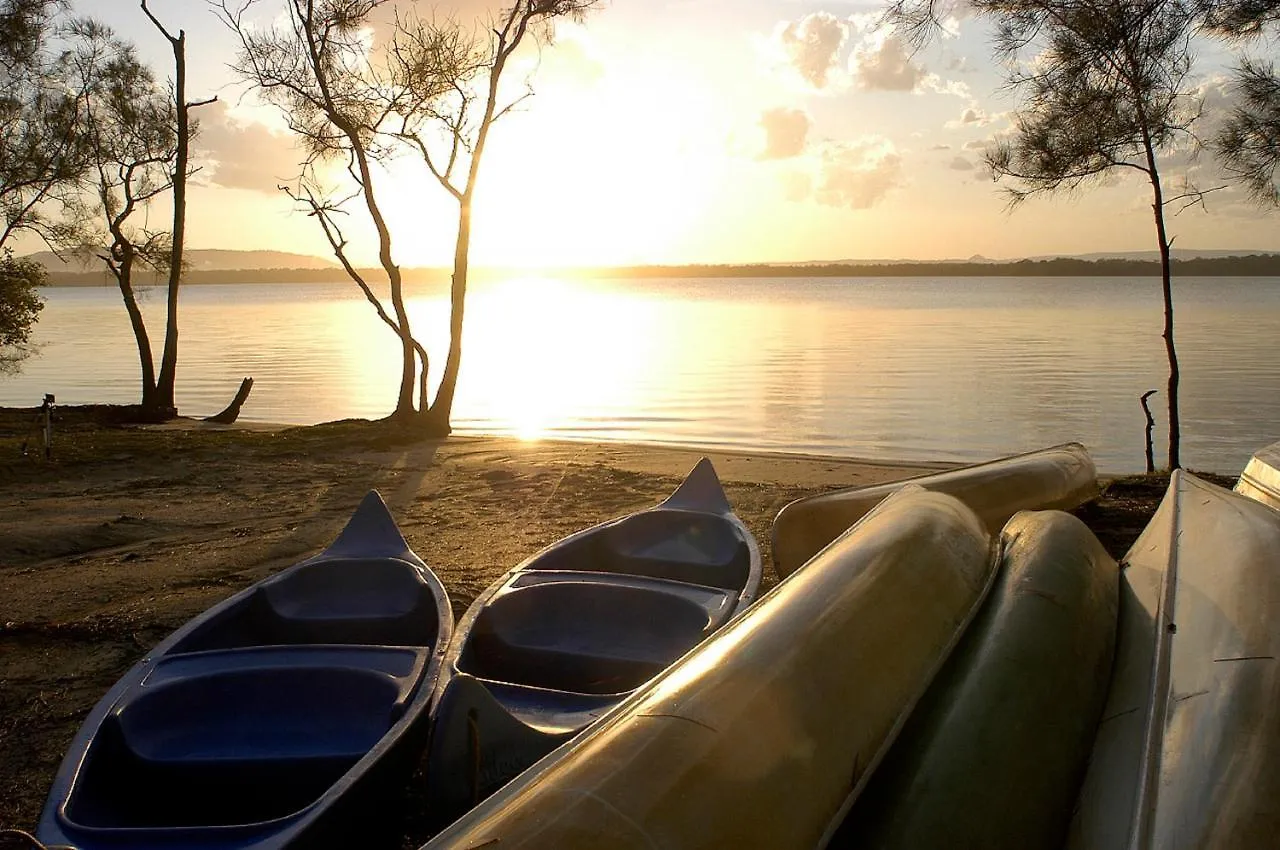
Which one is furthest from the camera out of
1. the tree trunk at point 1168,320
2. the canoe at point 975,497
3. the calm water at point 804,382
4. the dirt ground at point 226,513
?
the calm water at point 804,382

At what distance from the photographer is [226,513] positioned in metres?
8.08

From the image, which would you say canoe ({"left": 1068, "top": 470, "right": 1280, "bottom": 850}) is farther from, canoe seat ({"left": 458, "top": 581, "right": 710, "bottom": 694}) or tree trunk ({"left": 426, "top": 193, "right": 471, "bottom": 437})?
tree trunk ({"left": 426, "top": 193, "right": 471, "bottom": 437})

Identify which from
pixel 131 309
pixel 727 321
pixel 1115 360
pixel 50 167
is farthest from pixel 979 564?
pixel 727 321

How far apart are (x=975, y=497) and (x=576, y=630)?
3.12m

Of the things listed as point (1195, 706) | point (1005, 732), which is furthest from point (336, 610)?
point (1195, 706)

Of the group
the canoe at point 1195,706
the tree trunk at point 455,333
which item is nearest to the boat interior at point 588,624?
the canoe at point 1195,706

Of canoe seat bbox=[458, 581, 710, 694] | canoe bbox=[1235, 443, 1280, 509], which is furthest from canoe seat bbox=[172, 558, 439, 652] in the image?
canoe bbox=[1235, 443, 1280, 509]

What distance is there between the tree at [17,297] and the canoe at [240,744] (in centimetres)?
1730

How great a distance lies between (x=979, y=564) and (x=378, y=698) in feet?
7.18

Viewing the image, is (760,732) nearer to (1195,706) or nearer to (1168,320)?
(1195,706)

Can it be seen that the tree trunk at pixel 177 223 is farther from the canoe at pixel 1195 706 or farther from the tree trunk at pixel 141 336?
the canoe at pixel 1195 706

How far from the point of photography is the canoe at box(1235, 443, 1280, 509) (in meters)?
5.51

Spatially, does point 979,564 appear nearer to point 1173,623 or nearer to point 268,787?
point 1173,623

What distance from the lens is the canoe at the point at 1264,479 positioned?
551cm
